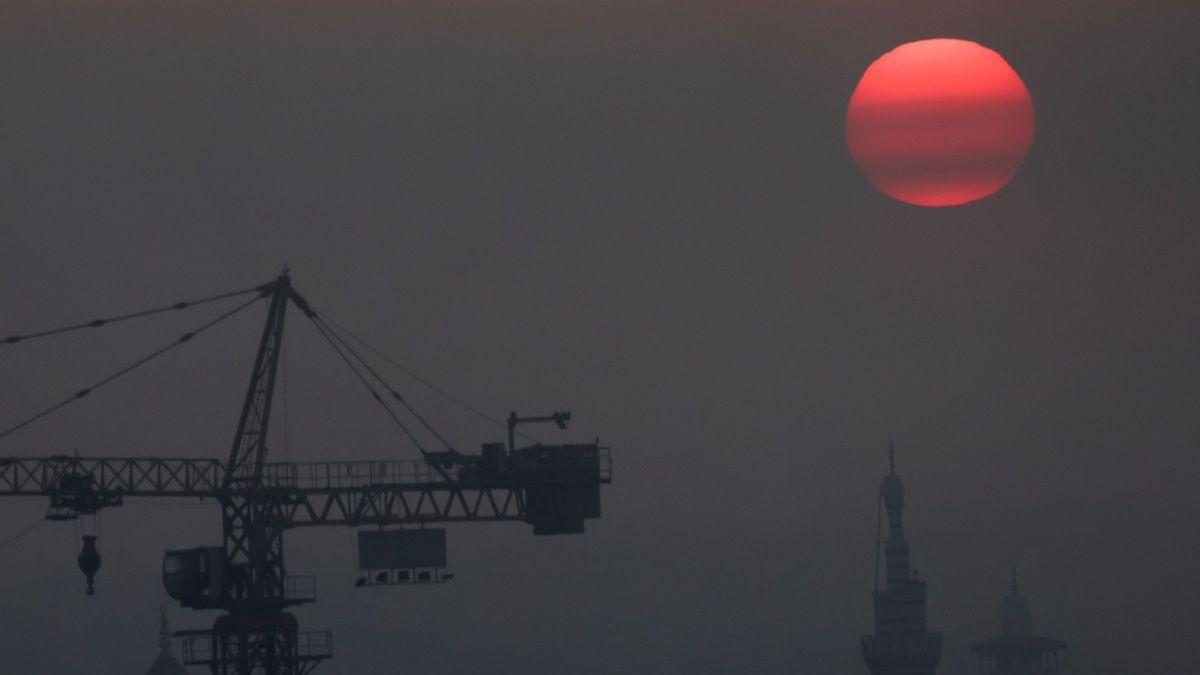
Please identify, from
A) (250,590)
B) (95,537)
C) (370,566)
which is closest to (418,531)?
(370,566)

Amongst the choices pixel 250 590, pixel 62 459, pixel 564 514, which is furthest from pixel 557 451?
pixel 62 459

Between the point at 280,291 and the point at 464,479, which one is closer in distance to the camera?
the point at 464,479

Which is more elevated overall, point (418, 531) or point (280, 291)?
point (280, 291)

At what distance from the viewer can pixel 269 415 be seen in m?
183

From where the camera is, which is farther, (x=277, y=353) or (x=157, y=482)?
(x=277, y=353)

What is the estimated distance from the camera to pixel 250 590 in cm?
17525

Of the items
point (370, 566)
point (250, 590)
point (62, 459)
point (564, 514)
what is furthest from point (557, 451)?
point (62, 459)

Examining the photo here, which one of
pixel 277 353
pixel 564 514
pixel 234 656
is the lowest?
pixel 234 656

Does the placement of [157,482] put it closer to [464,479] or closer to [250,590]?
[250,590]

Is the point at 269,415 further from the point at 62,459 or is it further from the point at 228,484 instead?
the point at 62,459

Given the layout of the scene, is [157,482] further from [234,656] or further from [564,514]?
[564,514]

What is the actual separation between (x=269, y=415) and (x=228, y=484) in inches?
369

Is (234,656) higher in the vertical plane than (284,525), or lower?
lower

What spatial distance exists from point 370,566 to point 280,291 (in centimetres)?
3269
